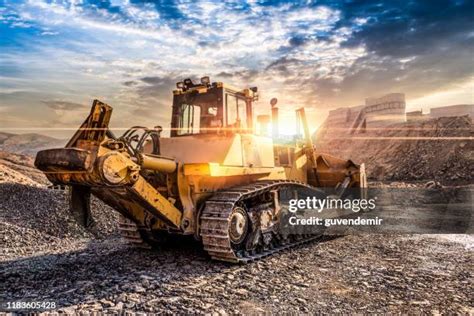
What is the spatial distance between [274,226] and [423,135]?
32.1 metres

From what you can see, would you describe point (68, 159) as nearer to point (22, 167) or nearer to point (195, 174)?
point (195, 174)

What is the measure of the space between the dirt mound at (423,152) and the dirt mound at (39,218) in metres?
22.4

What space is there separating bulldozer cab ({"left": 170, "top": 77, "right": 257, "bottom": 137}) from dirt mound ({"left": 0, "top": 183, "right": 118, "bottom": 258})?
2.94 metres

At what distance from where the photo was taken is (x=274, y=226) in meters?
7.23

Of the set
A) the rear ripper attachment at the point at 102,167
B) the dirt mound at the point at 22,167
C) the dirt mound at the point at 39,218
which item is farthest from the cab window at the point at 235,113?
the dirt mound at the point at 22,167

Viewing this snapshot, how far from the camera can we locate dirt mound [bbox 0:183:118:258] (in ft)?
27.4

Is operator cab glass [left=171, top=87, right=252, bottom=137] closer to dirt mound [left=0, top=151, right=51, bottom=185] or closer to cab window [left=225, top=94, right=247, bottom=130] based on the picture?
cab window [left=225, top=94, right=247, bottom=130]

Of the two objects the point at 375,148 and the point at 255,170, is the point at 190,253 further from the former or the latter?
the point at 375,148

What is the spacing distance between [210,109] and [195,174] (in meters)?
1.81

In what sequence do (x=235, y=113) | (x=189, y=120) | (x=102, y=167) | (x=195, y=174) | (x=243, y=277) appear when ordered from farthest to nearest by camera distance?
(x=189, y=120) < (x=235, y=113) < (x=195, y=174) < (x=243, y=277) < (x=102, y=167)

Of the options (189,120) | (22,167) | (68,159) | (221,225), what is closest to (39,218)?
(189,120)

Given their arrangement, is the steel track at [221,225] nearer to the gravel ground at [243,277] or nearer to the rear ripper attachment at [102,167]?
the gravel ground at [243,277]

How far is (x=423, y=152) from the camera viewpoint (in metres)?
30.3

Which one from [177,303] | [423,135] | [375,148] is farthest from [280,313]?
[375,148]
